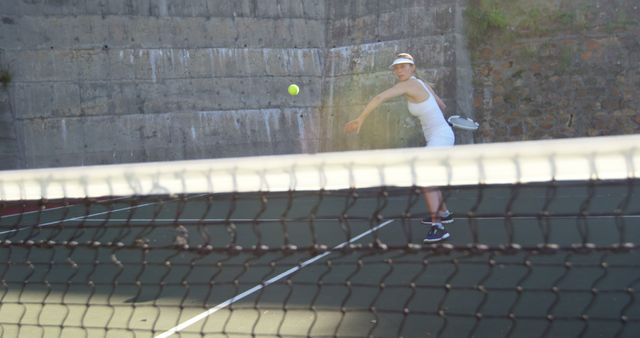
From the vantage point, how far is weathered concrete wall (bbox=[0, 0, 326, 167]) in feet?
38.7

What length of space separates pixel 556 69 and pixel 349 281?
9.15 meters

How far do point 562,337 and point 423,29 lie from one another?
31.8ft

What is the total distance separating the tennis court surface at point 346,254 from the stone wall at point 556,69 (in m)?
5.49

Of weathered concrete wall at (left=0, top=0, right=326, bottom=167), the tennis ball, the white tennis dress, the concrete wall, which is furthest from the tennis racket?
weathered concrete wall at (left=0, top=0, right=326, bottom=167)

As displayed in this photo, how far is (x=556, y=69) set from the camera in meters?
11.6

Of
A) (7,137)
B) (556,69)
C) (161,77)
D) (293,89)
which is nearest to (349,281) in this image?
(293,89)

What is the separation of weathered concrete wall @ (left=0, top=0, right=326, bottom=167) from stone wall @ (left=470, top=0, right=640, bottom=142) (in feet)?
10.2

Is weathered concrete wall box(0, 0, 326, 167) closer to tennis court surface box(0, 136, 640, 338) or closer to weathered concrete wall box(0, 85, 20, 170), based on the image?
weathered concrete wall box(0, 85, 20, 170)

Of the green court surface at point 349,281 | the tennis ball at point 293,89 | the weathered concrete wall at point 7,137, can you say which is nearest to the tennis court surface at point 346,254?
the green court surface at point 349,281

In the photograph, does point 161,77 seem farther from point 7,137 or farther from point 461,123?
point 461,123

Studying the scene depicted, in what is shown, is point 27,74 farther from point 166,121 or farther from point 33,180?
point 33,180

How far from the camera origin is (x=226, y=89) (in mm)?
12742

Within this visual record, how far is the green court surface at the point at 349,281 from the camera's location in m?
2.56

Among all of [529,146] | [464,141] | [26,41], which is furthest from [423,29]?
[529,146]
